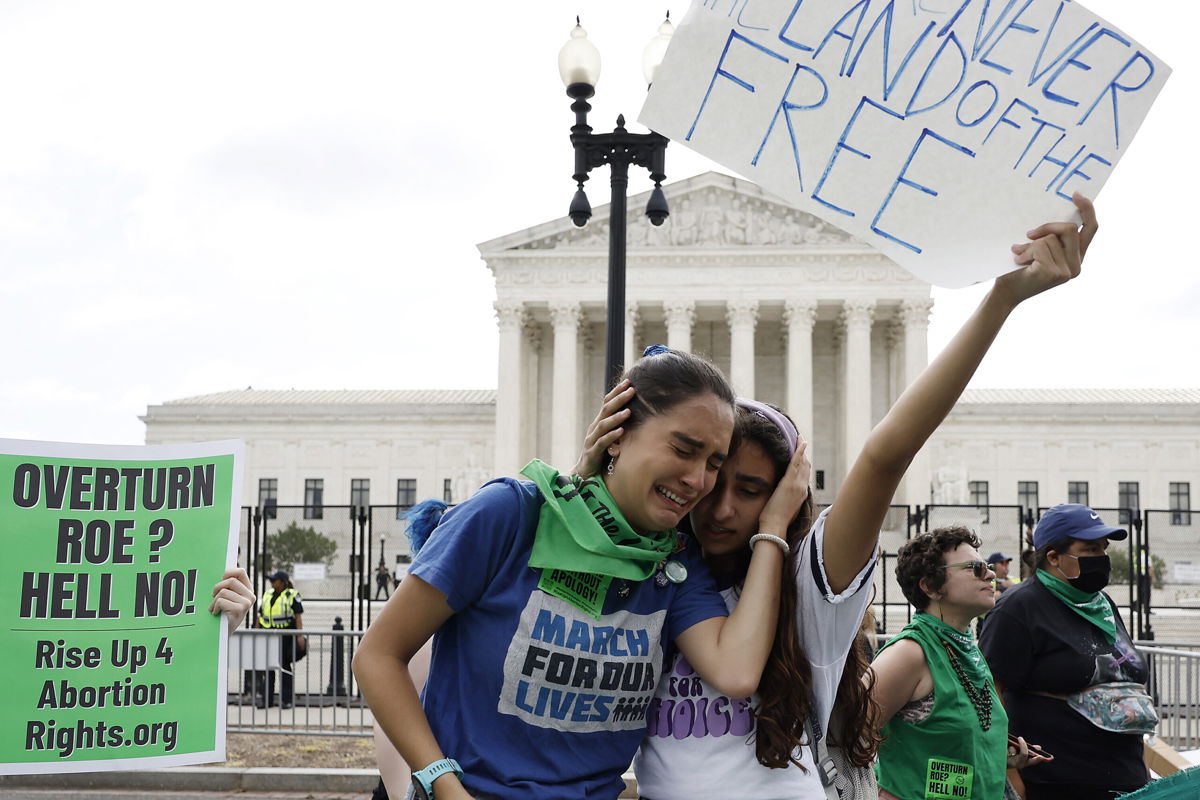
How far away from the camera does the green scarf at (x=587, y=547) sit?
2137mm

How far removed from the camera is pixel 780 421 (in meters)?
2.39

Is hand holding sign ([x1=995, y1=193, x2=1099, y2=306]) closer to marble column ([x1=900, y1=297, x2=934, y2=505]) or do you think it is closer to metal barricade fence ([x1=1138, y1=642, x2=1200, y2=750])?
metal barricade fence ([x1=1138, y1=642, x2=1200, y2=750])

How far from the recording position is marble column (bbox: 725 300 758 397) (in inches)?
1932

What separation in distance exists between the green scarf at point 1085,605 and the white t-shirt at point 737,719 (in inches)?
107

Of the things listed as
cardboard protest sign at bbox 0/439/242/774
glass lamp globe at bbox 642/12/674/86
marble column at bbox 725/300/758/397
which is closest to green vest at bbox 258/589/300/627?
glass lamp globe at bbox 642/12/674/86

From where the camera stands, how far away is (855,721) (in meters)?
2.55

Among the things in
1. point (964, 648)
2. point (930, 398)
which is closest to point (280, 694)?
point (964, 648)

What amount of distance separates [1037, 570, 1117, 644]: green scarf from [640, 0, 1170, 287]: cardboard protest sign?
300 cm

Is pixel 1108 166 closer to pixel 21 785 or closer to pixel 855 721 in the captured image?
pixel 855 721

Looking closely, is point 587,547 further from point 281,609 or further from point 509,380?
point 509,380

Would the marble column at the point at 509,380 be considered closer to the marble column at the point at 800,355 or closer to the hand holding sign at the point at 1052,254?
the marble column at the point at 800,355

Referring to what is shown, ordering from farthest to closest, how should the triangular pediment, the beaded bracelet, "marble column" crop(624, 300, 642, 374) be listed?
the triangular pediment, "marble column" crop(624, 300, 642, 374), the beaded bracelet

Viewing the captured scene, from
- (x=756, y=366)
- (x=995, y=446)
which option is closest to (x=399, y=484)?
(x=756, y=366)

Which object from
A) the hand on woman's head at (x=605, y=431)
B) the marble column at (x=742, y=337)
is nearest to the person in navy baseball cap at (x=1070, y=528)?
the hand on woman's head at (x=605, y=431)
